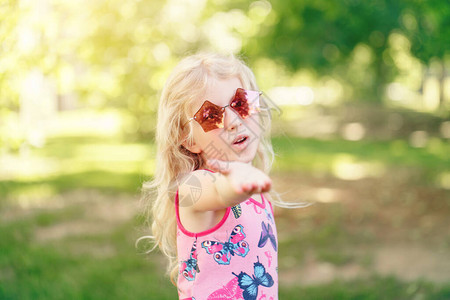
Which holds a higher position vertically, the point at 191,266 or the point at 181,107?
the point at 181,107

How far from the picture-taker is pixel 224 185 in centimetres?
128

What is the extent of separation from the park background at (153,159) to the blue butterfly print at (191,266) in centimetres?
74

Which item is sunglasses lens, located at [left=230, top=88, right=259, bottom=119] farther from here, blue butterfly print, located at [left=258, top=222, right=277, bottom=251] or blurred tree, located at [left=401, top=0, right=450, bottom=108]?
blurred tree, located at [left=401, top=0, right=450, bottom=108]

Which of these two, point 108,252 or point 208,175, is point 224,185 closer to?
point 208,175

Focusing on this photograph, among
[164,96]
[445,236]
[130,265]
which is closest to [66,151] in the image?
[130,265]

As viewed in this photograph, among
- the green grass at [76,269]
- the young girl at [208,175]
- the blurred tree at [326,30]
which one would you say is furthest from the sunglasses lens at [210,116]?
the blurred tree at [326,30]

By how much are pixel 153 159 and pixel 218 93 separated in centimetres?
553

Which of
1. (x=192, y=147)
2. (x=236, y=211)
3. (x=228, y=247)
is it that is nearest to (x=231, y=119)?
(x=192, y=147)

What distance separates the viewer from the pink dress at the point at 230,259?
5.11ft

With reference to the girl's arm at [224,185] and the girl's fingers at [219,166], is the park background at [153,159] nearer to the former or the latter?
the girl's arm at [224,185]

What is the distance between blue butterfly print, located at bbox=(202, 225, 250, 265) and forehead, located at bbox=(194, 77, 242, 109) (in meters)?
0.38

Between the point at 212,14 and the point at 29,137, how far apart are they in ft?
20.4

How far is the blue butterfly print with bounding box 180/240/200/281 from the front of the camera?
1.58 m

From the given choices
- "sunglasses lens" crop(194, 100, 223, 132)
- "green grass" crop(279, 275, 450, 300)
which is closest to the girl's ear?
"sunglasses lens" crop(194, 100, 223, 132)
